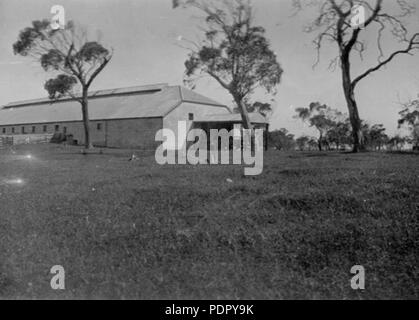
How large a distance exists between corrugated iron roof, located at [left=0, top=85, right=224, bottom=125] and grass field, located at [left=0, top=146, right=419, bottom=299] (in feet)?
98.0

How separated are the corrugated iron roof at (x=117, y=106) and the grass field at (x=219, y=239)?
98.0 feet

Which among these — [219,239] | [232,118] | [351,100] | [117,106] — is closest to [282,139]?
[232,118]

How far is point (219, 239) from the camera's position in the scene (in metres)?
7.38

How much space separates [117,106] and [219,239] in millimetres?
42734

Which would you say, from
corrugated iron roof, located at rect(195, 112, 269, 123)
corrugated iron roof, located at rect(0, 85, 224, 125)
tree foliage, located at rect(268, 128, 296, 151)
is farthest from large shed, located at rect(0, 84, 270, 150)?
tree foliage, located at rect(268, 128, 296, 151)

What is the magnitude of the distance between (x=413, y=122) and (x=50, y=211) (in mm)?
35503

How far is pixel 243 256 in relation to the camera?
22.2 feet

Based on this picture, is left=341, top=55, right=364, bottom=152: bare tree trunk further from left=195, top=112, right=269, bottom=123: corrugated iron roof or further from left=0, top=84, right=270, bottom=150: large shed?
left=0, top=84, right=270, bottom=150: large shed

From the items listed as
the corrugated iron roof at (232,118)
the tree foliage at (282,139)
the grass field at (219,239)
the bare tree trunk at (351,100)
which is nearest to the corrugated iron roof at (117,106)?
the corrugated iron roof at (232,118)

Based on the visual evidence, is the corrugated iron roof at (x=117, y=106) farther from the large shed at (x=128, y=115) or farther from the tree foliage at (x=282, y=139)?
the tree foliage at (x=282, y=139)

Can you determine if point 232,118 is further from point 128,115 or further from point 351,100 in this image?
point 351,100

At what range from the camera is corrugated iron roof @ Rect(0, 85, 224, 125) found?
4225 cm

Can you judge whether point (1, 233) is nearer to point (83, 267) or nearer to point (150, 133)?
point (83, 267)

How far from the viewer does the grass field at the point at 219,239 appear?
19.4ft
